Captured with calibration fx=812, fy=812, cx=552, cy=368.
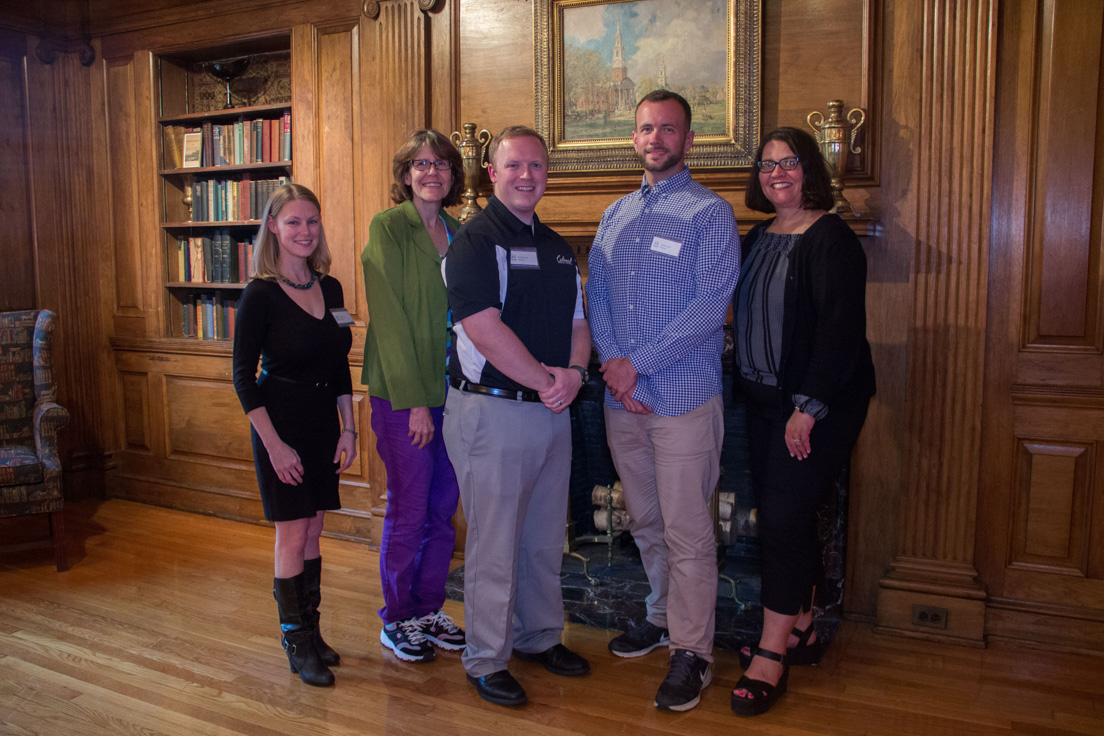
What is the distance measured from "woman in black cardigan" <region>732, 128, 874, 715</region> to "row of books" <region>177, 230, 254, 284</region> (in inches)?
122

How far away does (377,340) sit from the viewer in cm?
265

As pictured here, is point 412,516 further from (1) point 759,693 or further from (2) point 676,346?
(1) point 759,693

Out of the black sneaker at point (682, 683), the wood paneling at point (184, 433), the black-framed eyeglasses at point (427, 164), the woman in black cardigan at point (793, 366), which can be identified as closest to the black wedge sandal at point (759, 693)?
the woman in black cardigan at point (793, 366)

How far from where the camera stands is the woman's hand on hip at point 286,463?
2.45m

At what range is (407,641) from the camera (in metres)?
2.78

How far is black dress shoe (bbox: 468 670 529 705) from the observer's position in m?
2.42

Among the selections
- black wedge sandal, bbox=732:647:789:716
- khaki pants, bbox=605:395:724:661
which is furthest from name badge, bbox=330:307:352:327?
black wedge sandal, bbox=732:647:789:716

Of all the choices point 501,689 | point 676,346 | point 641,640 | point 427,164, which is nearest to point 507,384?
point 676,346

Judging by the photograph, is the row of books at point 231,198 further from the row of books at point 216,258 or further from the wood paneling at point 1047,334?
the wood paneling at point 1047,334

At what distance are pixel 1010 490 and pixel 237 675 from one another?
9.14 ft

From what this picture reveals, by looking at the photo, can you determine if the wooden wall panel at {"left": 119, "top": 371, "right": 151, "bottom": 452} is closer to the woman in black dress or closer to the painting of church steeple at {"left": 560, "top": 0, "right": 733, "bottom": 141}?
the woman in black dress

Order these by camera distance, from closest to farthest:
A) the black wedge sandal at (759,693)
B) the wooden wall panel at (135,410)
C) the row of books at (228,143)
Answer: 1. the black wedge sandal at (759,693)
2. the row of books at (228,143)
3. the wooden wall panel at (135,410)

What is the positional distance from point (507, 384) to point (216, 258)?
2.96 metres

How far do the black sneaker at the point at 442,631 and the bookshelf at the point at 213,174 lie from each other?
7.67 feet
